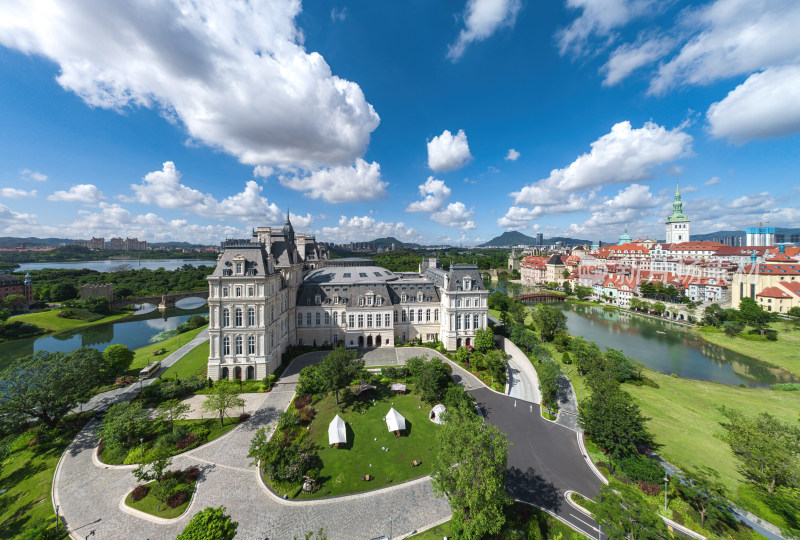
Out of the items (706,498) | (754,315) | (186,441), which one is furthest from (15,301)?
(754,315)

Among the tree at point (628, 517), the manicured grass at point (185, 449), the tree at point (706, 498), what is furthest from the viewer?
the manicured grass at point (185, 449)

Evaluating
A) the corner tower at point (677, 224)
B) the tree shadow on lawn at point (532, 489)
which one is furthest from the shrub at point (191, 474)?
the corner tower at point (677, 224)

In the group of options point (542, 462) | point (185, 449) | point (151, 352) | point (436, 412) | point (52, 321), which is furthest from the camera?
point (52, 321)

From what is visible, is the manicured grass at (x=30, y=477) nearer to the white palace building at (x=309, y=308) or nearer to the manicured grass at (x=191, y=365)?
the manicured grass at (x=191, y=365)

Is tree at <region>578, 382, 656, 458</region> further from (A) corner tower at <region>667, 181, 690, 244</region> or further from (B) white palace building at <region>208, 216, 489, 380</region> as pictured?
(A) corner tower at <region>667, 181, 690, 244</region>

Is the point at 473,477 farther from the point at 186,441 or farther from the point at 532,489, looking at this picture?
the point at 186,441

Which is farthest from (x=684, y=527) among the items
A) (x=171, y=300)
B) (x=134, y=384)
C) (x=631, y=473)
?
(x=171, y=300)

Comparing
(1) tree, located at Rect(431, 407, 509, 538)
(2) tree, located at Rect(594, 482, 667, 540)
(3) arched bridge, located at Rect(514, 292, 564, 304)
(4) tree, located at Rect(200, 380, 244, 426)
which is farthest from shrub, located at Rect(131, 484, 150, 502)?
(3) arched bridge, located at Rect(514, 292, 564, 304)
